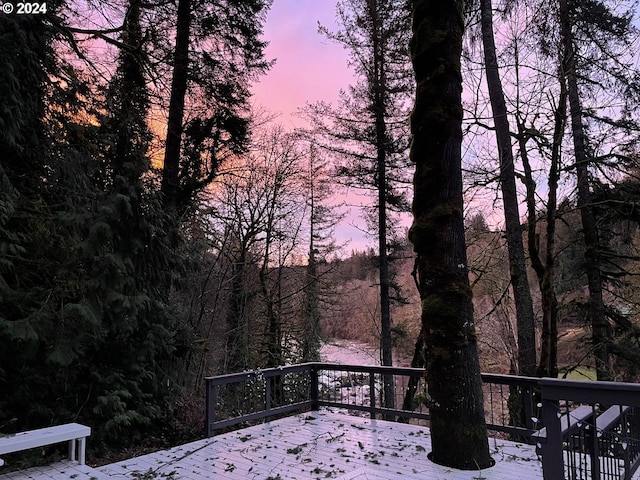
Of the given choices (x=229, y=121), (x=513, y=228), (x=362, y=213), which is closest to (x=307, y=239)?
(x=362, y=213)

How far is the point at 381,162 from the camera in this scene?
32.4 feet

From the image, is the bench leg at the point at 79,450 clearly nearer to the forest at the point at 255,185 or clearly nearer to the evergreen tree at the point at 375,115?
the forest at the point at 255,185

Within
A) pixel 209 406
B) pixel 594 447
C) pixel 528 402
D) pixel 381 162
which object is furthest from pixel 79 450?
pixel 381 162

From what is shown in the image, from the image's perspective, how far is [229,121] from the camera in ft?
26.6

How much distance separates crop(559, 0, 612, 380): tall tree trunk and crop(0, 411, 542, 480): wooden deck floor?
3491 mm

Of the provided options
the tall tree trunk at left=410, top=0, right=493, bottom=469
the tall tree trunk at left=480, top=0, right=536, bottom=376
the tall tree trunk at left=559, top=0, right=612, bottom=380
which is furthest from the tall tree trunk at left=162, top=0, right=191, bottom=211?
the tall tree trunk at left=559, top=0, right=612, bottom=380

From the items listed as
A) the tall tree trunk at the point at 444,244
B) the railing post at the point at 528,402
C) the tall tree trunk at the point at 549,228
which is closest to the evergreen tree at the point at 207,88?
the tall tree trunk at the point at 444,244

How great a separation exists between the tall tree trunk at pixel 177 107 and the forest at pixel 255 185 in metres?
0.04

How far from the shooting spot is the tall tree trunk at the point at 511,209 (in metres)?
6.61

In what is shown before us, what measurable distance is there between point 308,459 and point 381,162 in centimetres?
708

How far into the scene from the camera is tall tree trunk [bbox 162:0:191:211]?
7.52 meters

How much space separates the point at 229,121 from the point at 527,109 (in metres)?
5.38

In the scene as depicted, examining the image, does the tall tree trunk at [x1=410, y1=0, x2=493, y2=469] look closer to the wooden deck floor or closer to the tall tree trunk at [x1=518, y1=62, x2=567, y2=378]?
the wooden deck floor

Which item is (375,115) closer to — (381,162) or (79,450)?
(381,162)
